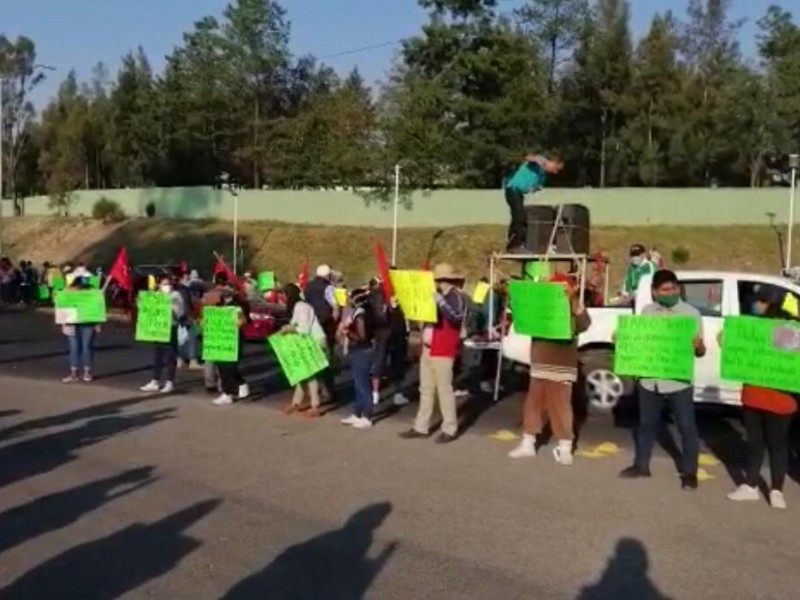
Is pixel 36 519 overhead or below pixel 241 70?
below

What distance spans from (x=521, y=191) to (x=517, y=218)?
342mm

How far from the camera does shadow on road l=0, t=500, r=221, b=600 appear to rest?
21.6 feet

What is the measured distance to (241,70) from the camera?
74250 mm

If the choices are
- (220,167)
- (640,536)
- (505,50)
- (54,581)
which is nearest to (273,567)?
(54,581)

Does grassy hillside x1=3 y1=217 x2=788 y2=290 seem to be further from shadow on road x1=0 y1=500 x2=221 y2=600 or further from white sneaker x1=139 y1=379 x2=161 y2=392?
shadow on road x1=0 y1=500 x2=221 y2=600

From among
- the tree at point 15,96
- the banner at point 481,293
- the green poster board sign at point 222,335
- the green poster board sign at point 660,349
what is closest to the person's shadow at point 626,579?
the green poster board sign at point 660,349

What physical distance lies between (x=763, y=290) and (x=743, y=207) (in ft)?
119

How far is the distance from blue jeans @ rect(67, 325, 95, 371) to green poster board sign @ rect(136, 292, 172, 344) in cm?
113

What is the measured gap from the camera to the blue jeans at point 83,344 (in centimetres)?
1717

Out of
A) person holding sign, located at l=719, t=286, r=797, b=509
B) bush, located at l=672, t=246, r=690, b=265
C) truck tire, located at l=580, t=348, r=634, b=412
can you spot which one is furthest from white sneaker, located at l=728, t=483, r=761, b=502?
bush, located at l=672, t=246, r=690, b=265

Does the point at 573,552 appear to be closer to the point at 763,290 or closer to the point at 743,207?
the point at 763,290

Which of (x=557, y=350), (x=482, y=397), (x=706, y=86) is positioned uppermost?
(x=706, y=86)

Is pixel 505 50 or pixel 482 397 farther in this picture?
pixel 505 50

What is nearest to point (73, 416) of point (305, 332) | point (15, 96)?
point (305, 332)
